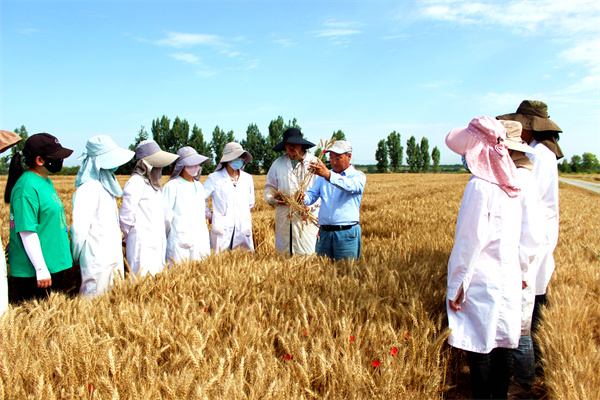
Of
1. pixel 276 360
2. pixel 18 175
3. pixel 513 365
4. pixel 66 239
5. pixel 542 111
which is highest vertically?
pixel 542 111

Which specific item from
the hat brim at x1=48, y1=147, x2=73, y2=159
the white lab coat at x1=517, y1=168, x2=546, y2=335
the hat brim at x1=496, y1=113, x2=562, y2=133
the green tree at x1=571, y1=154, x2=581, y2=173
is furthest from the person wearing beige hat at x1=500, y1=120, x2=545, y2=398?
the green tree at x1=571, y1=154, x2=581, y2=173

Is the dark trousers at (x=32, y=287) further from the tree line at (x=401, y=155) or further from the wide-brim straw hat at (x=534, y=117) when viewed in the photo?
the tree line at (x=401, y=155)

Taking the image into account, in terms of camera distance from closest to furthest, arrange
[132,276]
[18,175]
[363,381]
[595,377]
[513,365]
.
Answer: [363,381], [595,377], [513,365], [132,276], [18,175]

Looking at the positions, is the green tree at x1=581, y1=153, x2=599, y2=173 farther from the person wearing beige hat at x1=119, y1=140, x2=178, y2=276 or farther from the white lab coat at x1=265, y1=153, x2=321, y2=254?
the person wearing beige hat at x1=119, y1=140, x2=178, y2=276

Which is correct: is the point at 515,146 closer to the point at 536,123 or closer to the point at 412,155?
the point at 536,123

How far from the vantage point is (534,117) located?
9.73ft

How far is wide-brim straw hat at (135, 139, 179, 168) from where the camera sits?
3658 millimetres

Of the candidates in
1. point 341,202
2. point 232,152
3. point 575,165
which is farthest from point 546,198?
point 575,165

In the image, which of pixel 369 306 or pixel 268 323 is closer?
pixel 268 323

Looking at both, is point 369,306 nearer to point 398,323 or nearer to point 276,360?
point 398,323

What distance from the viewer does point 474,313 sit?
7.10 ft

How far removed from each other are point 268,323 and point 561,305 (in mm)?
2454

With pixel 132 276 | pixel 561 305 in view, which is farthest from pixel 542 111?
pixel 132 276

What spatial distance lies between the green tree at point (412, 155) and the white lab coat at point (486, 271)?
316 feet
